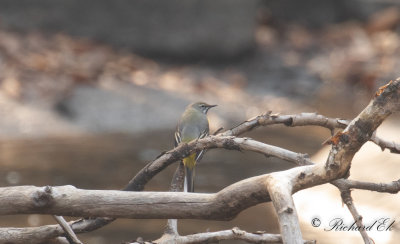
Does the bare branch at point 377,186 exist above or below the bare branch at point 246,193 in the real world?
above

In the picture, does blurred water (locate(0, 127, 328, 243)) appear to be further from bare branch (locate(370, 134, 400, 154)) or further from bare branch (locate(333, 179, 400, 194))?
bare branch (locate(333, 179, 400, 194))

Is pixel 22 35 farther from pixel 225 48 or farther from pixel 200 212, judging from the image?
pixel 200 212

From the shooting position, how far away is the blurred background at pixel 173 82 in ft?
22.8

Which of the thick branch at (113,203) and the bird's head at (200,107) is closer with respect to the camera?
the thick branch at (113,203)

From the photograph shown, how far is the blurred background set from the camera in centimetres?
695

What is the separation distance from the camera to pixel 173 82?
414 inches

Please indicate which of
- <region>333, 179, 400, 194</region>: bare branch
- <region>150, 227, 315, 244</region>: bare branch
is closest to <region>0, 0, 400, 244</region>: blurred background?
<region>150, 227, 315, 244</region>: bare branch

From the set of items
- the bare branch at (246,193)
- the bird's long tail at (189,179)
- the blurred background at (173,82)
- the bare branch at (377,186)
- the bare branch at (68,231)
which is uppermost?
the blurred background at (173,82)

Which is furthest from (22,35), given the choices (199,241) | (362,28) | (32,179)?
(199,241)

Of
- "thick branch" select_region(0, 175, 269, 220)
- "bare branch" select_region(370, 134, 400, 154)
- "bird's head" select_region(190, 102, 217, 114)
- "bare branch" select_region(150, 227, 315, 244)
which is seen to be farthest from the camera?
"bird's head" select_region(190, 102, 217, 114)

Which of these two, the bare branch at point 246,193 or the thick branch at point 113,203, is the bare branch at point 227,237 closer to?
the bare branch at point 246,193

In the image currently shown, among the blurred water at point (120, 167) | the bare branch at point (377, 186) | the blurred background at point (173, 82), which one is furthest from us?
the blurred background at point (173, 82)

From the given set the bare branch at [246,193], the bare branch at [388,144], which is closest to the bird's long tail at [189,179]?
the bare branch at [246,193]

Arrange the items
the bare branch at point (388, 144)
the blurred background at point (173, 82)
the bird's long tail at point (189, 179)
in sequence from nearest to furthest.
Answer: the bare branch at point (388, 144)
the bird's long tail at point (189, 179)
the blurred background at point (173, 82)
